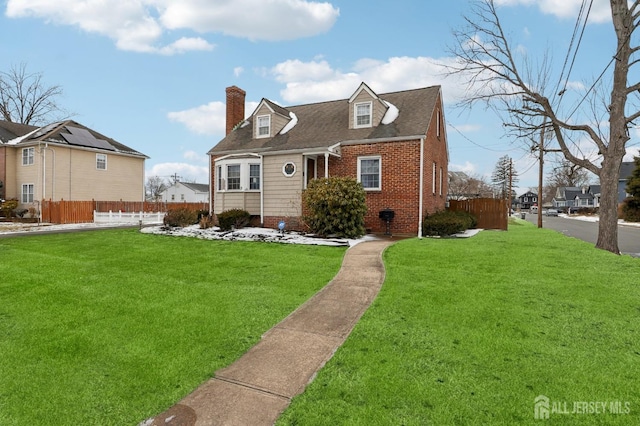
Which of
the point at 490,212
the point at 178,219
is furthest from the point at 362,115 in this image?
the point at 178,219

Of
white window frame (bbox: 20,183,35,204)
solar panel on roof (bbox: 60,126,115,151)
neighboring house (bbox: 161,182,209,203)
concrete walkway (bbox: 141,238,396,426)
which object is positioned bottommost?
concrete walkway (bbox: 141,238,396,426)

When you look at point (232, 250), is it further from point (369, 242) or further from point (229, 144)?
point (229, 144)

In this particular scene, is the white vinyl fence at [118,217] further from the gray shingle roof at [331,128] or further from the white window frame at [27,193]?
the gray shingle roof at [331,128]

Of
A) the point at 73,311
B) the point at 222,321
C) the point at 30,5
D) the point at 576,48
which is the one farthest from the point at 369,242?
the point at 30,5

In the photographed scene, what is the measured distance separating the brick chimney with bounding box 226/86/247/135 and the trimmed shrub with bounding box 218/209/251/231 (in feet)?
23.9

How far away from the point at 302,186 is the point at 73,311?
10847mm

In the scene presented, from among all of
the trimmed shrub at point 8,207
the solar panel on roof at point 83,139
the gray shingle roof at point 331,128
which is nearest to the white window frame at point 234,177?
the gray shingle roof at point 331,128

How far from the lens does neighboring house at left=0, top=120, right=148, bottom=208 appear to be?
2464 cm

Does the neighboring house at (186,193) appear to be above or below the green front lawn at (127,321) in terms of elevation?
above

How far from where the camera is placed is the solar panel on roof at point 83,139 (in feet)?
86.0

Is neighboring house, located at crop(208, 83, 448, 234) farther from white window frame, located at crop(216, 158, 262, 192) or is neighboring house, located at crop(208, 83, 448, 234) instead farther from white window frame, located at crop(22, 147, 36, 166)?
white window frame, located at crop(22, 147, 36, 166)

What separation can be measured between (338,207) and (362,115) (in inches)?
232

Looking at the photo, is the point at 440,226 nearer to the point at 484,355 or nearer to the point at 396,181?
the point at 396,181

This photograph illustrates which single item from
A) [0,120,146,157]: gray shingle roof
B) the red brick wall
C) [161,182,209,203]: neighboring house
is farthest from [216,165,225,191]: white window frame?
[161,182,209,203]: neighboring house
